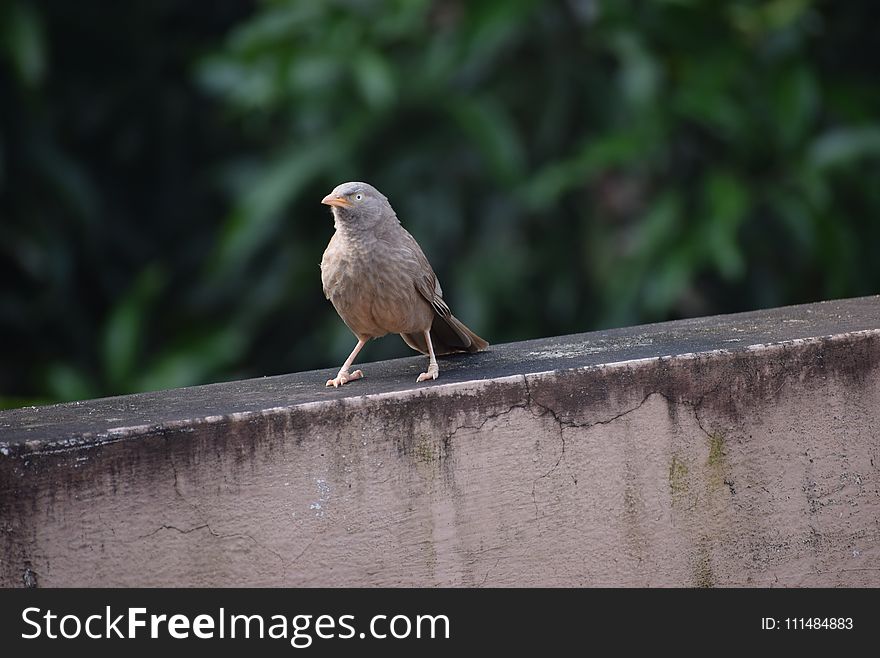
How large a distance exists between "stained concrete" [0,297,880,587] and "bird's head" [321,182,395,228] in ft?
1.78

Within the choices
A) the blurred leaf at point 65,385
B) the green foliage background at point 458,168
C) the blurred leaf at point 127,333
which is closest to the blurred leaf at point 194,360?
the green foliage background at point 458,168

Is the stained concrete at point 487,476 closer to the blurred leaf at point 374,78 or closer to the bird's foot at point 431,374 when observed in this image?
the bird's foot at point 431,374

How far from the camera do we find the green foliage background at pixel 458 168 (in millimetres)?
7934

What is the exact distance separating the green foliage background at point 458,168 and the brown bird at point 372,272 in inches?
146

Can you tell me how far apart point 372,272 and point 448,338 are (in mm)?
532

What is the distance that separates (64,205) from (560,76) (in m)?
4.09

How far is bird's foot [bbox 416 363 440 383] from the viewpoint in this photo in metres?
3.65

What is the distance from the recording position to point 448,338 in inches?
169

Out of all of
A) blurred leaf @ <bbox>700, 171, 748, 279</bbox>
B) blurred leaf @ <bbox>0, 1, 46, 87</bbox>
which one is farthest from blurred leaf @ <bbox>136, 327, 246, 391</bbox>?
blurred leaf @ <bbox>700, 171, 748, 279</bbox>

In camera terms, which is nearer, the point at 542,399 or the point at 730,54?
the point at 542,399

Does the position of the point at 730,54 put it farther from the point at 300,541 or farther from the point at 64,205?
the point at 300,541

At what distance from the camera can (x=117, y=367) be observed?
838 centimetres

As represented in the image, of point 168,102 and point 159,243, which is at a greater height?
point 168,102
